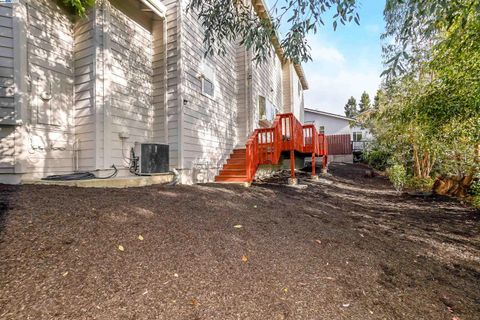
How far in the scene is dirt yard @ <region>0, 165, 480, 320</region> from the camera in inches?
66.0

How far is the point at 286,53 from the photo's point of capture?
121 inches

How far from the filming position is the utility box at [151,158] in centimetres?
539

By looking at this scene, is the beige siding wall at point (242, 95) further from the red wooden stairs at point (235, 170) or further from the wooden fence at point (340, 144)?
the wooden fence at point (340, 144)

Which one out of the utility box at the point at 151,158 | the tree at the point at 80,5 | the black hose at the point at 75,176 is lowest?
the black hose at the point at 75,176

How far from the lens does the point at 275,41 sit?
406cm

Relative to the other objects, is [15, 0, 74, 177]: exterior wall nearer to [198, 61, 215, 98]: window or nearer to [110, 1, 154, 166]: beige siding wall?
[110, 1, 154, 166]: beige siding wall

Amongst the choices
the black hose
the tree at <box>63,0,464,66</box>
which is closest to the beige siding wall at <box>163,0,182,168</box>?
the black hose

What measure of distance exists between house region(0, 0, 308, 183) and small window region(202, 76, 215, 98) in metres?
0.03

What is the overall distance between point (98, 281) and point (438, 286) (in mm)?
2962

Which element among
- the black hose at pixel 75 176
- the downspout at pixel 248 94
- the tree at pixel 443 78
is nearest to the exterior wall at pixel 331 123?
the tree at pixel 443 78

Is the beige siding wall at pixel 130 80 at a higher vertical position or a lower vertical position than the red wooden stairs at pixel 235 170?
higher

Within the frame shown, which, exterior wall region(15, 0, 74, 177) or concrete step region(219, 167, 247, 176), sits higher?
exterior wall region(15, 0, 74, 177)

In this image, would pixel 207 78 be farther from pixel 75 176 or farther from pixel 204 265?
pixel 204 265

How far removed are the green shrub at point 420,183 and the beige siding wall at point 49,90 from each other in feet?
35.8
